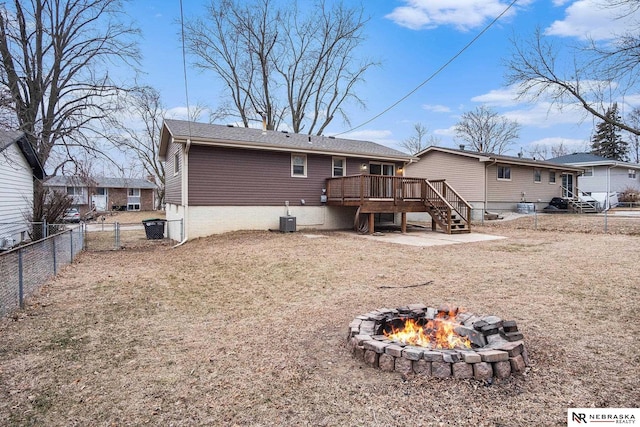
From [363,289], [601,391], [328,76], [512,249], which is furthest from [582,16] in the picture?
[328,76]

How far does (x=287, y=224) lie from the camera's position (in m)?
13.3

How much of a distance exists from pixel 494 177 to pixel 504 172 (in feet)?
3.72

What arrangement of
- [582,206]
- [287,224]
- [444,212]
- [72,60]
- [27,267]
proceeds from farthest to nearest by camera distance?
[582,206], [72,60], [444,212], [287,224], [27,267]

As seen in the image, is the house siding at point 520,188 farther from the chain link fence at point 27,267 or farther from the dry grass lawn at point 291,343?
the chain link fence at point 27,267

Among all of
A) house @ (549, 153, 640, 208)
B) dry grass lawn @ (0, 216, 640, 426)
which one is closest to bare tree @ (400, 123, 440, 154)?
house @ (549, 153, 640, 208)

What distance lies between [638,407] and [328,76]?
1183 inches

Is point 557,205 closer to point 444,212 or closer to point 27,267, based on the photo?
point 444,212

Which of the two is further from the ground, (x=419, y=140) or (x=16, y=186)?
(x=419, y=140)

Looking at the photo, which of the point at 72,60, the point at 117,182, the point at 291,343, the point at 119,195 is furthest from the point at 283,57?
the point at 291,343

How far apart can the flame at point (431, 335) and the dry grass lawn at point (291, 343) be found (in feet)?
1.61

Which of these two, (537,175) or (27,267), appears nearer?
(27,267)

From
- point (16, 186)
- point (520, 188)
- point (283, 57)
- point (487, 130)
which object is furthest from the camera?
point (487, 130)

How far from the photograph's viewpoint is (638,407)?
2.59 meters

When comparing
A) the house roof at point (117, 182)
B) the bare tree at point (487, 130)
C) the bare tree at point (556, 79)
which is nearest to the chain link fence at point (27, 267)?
the bare tree at point (556, 79)
